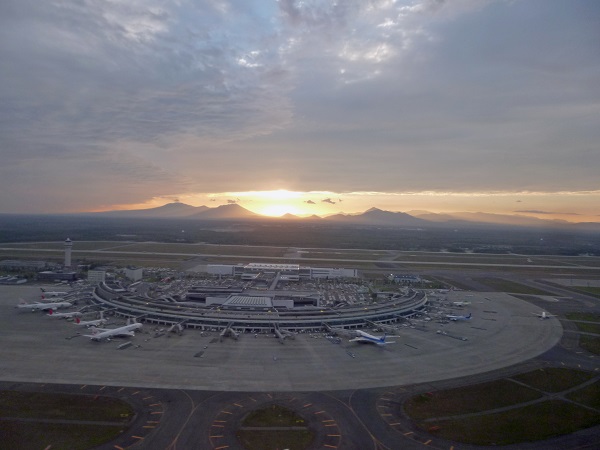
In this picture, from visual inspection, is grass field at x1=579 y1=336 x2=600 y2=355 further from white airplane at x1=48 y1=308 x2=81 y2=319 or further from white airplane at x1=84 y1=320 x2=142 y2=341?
white airplane at x1=48 y1=308 x2=81 y2=319

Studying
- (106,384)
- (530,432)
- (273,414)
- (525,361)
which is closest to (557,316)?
(525,361)

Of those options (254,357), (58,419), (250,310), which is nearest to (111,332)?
(254,357)

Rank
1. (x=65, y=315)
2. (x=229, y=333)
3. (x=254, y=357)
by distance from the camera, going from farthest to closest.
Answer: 1. (x=65, y=315)
2. (x=229, y=333)
3. (x=254, y=357)

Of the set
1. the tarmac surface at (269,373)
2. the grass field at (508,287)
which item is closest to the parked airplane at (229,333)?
the tarmac surface at (269,373)

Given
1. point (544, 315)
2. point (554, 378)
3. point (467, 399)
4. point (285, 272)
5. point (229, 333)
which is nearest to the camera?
point (467, 399)

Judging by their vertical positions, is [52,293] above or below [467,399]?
above

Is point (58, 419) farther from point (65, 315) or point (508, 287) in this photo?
point (508, 287)

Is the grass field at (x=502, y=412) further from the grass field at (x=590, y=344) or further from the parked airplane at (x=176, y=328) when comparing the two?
the parked airplane at (x=176, y=328)
